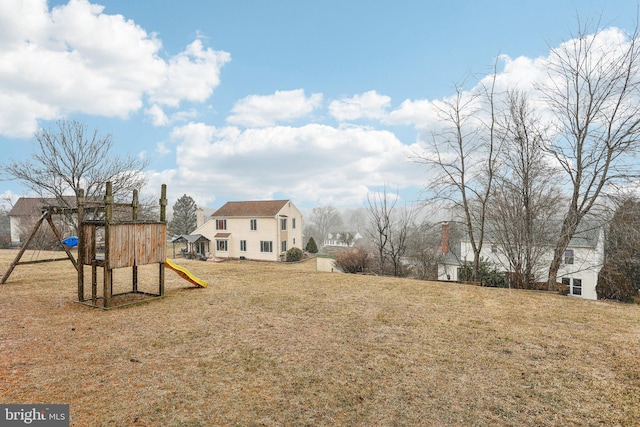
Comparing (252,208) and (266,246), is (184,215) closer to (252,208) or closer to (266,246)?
(252,208)

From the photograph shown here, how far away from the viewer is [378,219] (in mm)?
15055

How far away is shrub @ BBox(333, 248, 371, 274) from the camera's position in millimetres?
16609

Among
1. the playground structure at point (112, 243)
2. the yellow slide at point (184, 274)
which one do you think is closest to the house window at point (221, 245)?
the yellow slide at point (184, 274)

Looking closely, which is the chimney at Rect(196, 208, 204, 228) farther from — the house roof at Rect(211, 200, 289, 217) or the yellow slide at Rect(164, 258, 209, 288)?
the yellow slide at Rect(164, 258, 209, 288)

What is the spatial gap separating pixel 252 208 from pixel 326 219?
27310 mm

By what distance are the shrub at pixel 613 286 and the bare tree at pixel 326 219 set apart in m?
47.4

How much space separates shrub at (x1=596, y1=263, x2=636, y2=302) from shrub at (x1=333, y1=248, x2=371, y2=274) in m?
9.13

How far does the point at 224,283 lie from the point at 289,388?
7.11 meters

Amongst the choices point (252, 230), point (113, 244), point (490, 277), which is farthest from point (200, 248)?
point (113, 244)

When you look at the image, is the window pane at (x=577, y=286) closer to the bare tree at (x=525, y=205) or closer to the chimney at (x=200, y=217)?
the bare tree at (x=525, y=205)

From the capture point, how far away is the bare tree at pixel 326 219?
193 feet

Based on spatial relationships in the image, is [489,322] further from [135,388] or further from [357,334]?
[135,388]

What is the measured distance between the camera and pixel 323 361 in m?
4.41

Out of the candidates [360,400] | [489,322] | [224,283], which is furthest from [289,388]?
[224,283]
